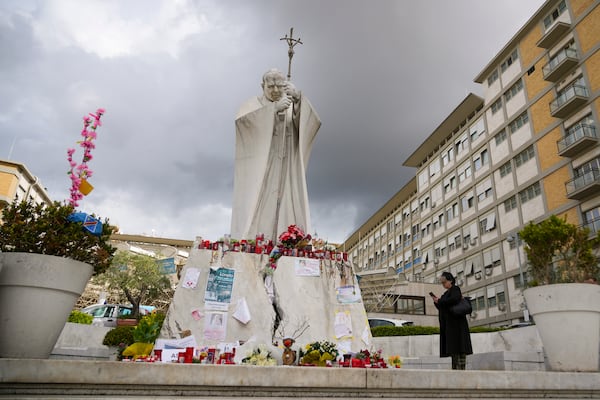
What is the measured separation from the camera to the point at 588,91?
2889 cm

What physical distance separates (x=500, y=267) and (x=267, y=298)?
32606 mm

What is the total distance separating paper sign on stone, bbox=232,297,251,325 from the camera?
7.16 m

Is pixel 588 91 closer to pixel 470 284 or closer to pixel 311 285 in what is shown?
pixel 470 284

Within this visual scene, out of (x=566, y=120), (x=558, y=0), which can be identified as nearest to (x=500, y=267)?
(x=566, y=120)

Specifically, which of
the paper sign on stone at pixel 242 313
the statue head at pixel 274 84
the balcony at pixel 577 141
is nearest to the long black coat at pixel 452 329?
the paper sign on stone at pixel 242 313

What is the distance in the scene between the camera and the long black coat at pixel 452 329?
6.40m

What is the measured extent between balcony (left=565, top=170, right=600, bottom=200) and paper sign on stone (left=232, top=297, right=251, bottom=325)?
88.0 ft

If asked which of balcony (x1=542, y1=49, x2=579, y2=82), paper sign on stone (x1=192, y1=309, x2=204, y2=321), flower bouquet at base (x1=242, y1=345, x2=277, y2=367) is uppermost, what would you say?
balcony (x1=542, y1=49, x2=579, y2=82)

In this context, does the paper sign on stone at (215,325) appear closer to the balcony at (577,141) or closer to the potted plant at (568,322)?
the potted plant at (568,322)

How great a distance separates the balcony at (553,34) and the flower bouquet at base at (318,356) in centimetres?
3489

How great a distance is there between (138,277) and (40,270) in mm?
31487

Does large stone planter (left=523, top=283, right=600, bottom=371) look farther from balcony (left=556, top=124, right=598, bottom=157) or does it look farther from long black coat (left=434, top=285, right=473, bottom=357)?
balcony (left=556, top=124, right=598, bottom=157)

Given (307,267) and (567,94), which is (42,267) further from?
(567,94)

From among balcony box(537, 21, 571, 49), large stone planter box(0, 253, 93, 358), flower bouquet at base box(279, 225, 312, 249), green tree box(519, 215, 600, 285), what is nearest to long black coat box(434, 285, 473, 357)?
green tree box(519, 215, 600, 285)
